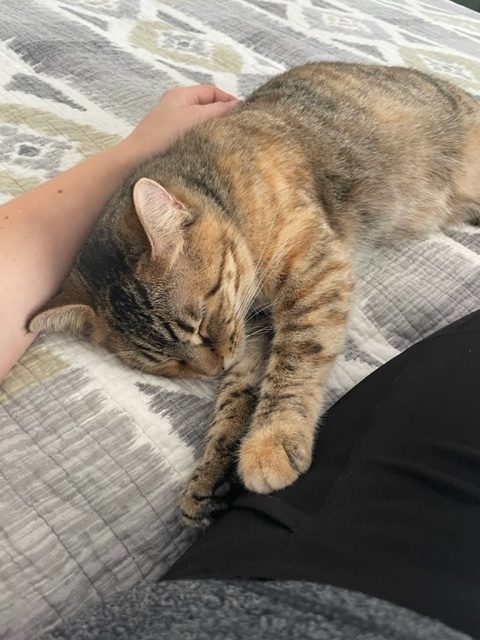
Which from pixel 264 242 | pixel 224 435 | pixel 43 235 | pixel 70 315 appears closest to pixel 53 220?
pixel 43 235

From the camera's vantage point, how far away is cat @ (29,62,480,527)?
0.90m

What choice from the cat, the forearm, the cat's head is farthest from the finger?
the cat's head

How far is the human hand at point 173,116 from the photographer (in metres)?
1.24

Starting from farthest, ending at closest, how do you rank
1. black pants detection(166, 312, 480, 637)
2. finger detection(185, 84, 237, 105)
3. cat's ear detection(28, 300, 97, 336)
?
finger detection(185, 84, 237, 105) → cat's ear detection(28, 300, 97, 336) → black pants detection(166, 312, 480, 637)

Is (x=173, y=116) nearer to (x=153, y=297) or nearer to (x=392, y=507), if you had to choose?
(x=153, y=297)

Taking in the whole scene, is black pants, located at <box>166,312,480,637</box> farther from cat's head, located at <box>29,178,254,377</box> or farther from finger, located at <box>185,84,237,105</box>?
finger, located at <box>185,84,237,105</box>

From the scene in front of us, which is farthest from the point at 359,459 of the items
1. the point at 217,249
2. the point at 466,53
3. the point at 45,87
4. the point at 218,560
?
the point at 466,53

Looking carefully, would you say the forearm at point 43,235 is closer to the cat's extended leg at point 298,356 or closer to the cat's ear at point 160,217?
the cat's ear at point 160,217

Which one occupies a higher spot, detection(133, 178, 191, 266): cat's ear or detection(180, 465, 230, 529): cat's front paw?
detection(133, 178, 191, 266): cat's ear

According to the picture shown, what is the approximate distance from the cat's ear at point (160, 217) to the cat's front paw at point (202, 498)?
1.16 ft

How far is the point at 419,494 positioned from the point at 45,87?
138cm

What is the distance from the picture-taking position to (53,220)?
39.8 inches

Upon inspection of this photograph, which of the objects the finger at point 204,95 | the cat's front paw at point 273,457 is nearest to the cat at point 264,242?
the cat's front paw at point 273,457

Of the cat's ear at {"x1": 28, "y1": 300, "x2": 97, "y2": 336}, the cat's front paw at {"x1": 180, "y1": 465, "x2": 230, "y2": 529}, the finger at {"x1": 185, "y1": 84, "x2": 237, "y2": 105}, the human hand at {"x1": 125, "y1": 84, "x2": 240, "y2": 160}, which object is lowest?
the cat's front paw at {"x1": 180, "y1": 465, "x2": 230, "y2": 529}
